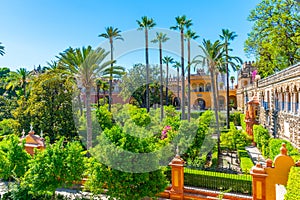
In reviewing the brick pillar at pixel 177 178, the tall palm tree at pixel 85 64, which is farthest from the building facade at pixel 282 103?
the tall palm tree at pixel 85 64

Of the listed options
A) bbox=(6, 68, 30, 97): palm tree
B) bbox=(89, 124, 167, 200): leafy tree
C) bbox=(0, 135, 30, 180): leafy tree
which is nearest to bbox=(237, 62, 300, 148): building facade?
bbox=(89, 124, 167, 200): leafy tree

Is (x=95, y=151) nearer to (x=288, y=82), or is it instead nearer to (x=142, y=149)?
(x=142, y=149)

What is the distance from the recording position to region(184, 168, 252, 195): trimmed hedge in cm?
1112

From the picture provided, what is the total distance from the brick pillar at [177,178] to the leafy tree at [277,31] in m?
15.4

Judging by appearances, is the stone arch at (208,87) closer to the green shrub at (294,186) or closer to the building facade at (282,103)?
the building facade at (282,103)

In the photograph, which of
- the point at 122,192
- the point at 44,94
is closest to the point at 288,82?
the point at 122,192

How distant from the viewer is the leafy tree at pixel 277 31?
20188 millimetres

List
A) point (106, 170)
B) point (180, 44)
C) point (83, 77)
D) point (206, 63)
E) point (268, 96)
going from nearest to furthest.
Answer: point (106, 170) < point (83, 77) < point (206, 63) < point (268, 96) < point (180, 44)

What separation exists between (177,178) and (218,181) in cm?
203

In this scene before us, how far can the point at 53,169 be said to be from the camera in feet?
31.1

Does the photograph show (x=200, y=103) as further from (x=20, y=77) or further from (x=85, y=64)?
(x=85, y=64)

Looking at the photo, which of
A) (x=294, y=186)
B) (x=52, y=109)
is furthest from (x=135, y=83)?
(x=294, y=186)

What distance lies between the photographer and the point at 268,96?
2370 centimetres

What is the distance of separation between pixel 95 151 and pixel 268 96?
2015 centimetres
